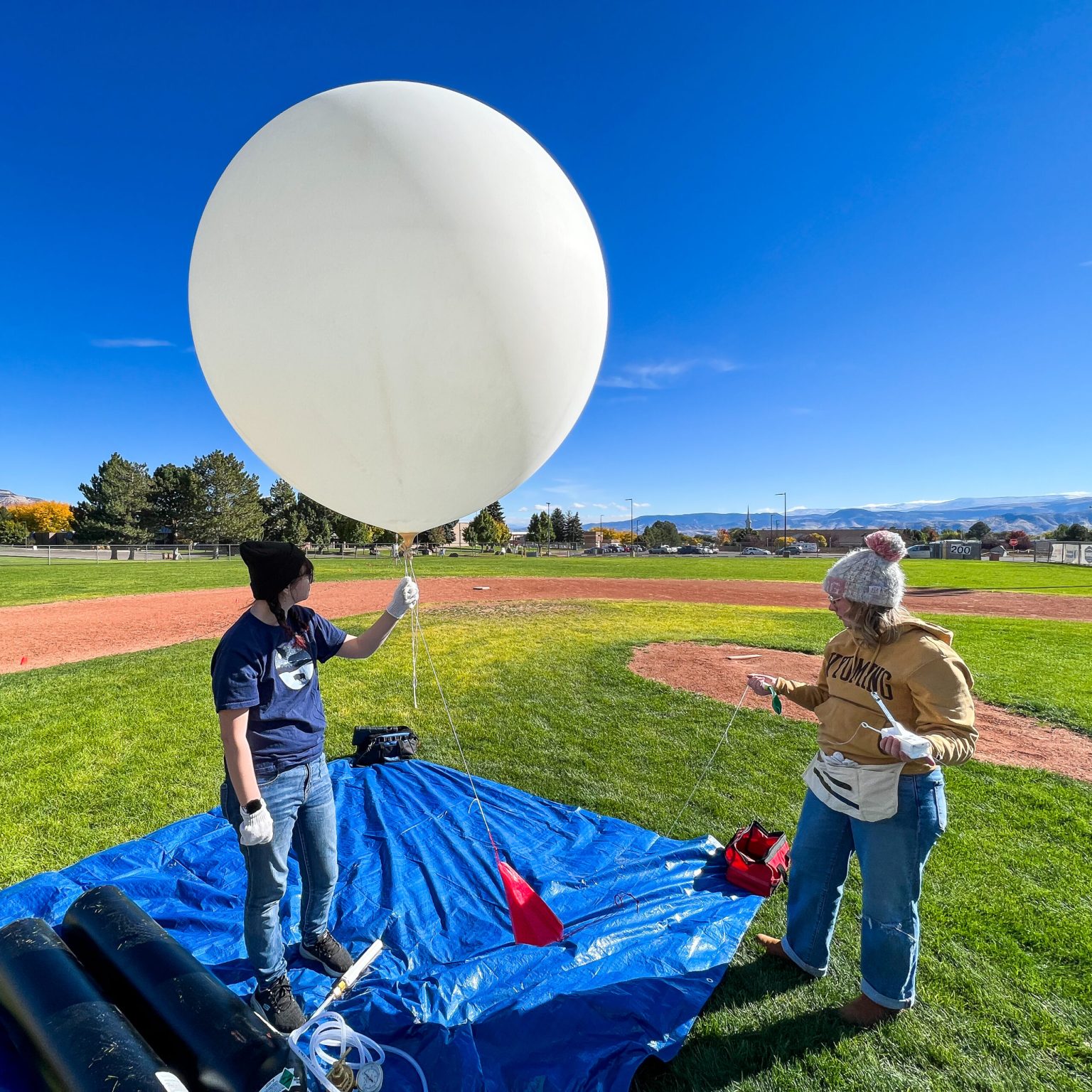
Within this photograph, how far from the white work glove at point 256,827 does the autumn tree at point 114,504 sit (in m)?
55.3

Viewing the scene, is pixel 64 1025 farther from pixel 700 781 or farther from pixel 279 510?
pixel 279 510

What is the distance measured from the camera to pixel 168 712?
6176mm

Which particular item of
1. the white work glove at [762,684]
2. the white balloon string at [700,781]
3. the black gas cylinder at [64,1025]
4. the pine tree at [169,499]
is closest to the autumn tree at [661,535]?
the pine tree at [169,499]

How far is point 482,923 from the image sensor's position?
2.86 metres

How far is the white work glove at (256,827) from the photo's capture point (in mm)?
2002

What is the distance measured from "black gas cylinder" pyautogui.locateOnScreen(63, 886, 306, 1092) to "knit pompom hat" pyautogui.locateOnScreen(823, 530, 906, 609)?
244 centimetres

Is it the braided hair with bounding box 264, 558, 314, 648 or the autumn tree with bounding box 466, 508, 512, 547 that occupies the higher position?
the autumn tree with bounding box 466, 508, 512, 547

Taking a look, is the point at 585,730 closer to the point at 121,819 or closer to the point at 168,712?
the point at 121,819

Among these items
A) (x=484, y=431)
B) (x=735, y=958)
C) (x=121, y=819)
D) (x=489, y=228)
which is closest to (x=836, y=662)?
(x=735, y=958)

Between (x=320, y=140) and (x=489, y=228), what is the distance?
2.42ft

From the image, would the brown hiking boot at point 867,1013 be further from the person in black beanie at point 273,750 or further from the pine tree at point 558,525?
the pine tree at point 558,525

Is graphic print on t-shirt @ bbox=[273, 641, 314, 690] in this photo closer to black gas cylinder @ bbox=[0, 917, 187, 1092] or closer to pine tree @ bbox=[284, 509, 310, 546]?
black gas cylinder @ bbox=[0, 917, 187, 1092]

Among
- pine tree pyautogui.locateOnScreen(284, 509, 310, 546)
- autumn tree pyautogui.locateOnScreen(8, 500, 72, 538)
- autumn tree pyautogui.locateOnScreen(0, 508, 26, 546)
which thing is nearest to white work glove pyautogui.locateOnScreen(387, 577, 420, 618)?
pine tree pyautogui.locateOnScreen(284, 509, 310, 546)

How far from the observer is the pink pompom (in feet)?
7.04
